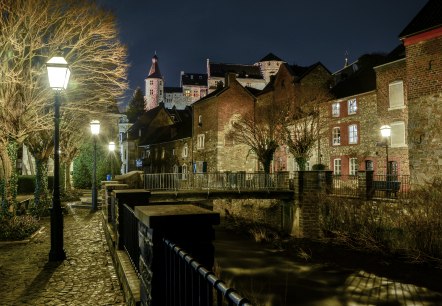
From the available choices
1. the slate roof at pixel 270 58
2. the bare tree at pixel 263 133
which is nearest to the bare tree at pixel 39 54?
the bare tree at pixel 263 133

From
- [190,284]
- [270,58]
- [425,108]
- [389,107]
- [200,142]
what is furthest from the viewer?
[270,58]

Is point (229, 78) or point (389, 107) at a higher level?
point (229, 78)

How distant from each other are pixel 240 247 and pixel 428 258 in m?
9.41

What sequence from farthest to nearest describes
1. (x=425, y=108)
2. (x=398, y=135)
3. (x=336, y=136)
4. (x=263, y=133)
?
(x=263, y=133), (x=336, y=136), (x=398, y=135), (x=425, y=108)

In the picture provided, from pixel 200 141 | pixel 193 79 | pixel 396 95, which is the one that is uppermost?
pixel 193 79

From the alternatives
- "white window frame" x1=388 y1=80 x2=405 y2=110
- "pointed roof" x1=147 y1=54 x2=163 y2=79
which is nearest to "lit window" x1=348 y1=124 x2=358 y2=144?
"white window frame" x1=388 y1=80 x2=405 y2=110

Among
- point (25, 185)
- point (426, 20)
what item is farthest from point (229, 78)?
point (25, 185)

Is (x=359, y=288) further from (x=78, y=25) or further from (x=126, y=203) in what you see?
(x=78, y=25)

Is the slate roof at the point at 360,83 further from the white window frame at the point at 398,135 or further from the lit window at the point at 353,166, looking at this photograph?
the lit window at the point at 353,166

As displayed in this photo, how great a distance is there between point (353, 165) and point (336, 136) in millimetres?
3579

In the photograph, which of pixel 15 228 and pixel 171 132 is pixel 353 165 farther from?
pixel 171 132

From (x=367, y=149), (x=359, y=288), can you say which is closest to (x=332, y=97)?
(x=367, y=149)

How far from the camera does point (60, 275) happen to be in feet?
25.7

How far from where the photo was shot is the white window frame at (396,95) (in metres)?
28.1
